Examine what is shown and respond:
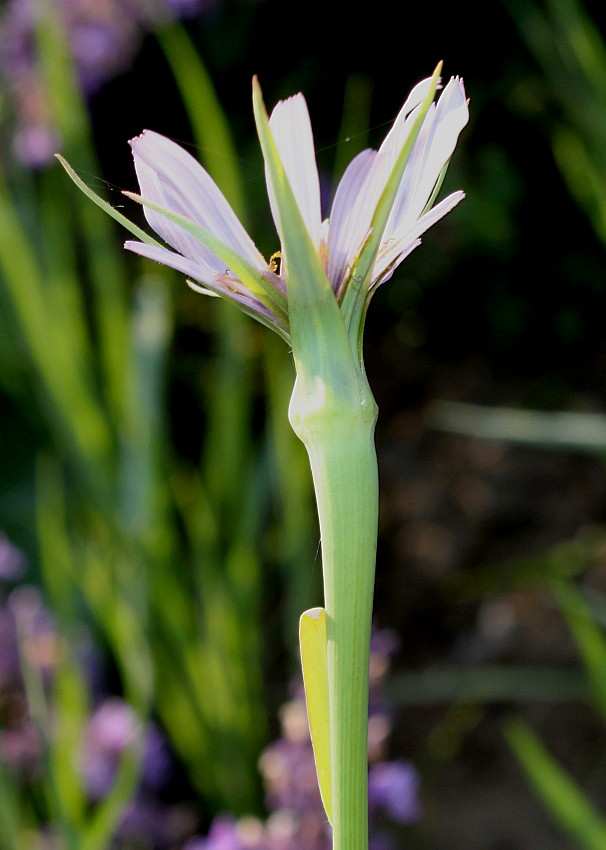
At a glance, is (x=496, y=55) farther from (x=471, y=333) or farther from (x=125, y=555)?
(x=125, y=555)

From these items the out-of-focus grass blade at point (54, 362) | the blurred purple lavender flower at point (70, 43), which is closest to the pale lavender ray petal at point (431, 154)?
the out-of-focus grass blade at point (54, 362)

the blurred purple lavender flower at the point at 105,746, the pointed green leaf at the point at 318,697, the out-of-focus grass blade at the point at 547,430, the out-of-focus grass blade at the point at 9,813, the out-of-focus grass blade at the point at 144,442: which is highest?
the out-of-focus grass blade at the point at 144,442

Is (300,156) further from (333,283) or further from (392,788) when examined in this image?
(392,788)

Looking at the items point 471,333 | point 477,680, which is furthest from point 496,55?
point 477,680

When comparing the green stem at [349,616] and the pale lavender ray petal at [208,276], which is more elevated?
the pale lavender ray petal at [208,276]

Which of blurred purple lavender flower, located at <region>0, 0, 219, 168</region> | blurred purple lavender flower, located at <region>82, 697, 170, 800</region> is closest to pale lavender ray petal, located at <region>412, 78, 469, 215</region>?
blurred purple lavender flower, located at <region>82, 697, 170, 800</region>

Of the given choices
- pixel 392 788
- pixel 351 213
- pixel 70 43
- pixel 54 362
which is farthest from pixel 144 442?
pixel 351 213

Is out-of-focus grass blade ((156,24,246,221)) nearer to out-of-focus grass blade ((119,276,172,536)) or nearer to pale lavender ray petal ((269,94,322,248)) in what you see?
out-of-focus grass blade ((119,276,172,536))

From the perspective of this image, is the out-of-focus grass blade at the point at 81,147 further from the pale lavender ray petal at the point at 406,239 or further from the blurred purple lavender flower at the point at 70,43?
the pale lavender ray petal at the point at 406,239
